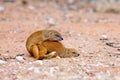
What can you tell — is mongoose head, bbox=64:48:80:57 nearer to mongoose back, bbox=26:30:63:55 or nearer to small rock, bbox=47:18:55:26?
mongoose back, bbox=26:30:63:55

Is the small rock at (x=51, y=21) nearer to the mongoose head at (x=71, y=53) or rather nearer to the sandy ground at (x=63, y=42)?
the sandy ground at (x=63, y=42)

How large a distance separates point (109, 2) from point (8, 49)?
443cm

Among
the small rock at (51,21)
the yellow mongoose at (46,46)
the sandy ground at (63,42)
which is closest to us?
the sandy ground at (63,42)

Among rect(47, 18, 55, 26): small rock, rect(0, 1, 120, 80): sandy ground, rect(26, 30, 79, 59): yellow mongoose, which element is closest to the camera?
rect(0, 1, 120, 80): sandy ground

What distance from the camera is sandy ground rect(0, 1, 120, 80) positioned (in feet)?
12.4

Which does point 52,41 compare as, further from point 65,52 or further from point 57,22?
point 57,22

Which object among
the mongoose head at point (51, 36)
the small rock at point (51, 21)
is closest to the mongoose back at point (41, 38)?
the mongoose head at point (51, 36)

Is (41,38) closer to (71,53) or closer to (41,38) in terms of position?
(41,38)

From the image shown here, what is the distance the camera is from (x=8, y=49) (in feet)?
16.3

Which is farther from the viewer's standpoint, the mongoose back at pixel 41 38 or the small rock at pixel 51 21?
the small rock at pixel 51 21

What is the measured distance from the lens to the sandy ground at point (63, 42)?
Result: 12.4 feet

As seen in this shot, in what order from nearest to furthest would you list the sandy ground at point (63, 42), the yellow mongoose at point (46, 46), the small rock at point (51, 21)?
the sandy ground at point (63, 42) < the yellow mongoose at point (46, 46) < the small rock at point (51, 21)

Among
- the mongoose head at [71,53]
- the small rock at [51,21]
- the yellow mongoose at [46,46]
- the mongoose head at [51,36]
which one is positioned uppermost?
the mongoose head at [51,36]

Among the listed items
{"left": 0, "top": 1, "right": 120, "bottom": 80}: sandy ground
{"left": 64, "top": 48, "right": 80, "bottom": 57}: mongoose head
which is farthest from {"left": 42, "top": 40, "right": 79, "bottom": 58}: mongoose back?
{"left": 0, "top": 1, "right": 120, "bottom": 80}: sandy ground
